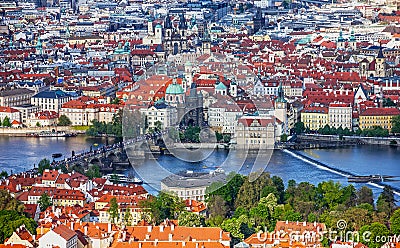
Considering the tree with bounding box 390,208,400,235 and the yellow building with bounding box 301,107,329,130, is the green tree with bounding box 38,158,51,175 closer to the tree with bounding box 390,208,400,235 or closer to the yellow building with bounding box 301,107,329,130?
the tree with bounding box 390,208,400,235

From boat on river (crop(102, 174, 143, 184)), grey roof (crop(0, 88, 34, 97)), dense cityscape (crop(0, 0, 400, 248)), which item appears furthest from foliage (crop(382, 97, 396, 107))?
boat on river (crop(102, 174, 143, 184))

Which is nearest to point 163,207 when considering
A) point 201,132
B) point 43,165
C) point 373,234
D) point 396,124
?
point 373,234

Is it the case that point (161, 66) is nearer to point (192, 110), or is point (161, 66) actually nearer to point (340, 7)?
point (192, 110)

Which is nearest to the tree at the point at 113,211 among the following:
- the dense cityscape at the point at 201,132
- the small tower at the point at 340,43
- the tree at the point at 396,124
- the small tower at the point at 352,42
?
the dense cityscape at the point at 201,132

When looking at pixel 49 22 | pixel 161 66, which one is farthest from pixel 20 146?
pixel 49 22

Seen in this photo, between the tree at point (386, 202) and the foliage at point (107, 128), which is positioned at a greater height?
the tree at point (386, 202)

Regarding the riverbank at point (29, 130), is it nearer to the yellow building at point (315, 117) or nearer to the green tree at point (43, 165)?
the yellow building at point (315, 117)
